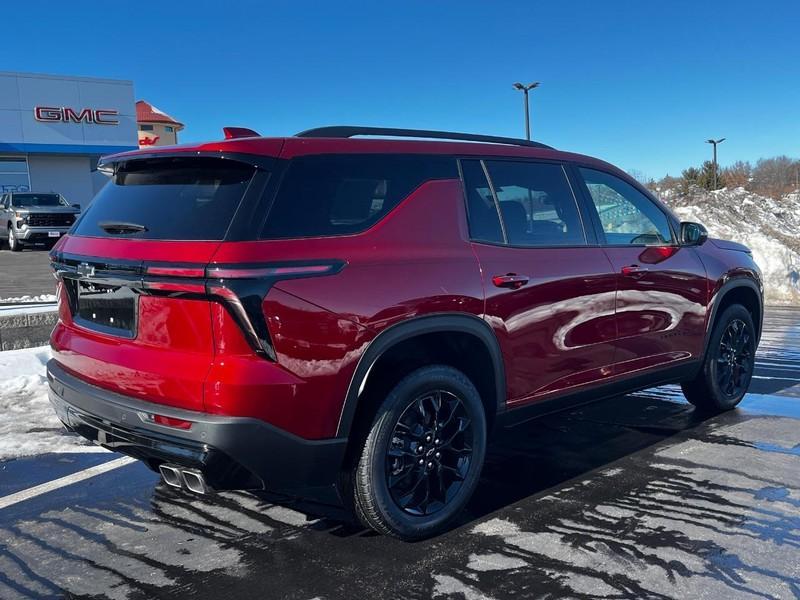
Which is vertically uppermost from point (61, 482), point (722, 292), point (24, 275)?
point (24, 275)

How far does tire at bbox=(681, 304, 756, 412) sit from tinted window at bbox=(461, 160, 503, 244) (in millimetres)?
2454

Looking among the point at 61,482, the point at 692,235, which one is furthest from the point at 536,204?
the point at 61,482

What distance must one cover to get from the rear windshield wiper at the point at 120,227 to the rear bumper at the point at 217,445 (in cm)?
72

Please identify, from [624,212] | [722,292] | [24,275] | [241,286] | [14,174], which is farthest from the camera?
[14,174]

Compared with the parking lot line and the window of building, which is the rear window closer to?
the parking lot line

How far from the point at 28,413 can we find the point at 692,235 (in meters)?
5.24

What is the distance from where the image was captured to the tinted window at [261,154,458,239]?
3057 mm

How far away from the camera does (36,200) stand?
22.0 m

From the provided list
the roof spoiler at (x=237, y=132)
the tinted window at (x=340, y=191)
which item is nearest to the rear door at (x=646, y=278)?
the tinted window at (x=340, y=191)

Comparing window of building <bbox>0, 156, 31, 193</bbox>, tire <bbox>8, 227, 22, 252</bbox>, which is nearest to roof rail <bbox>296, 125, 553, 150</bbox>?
tire <bbox>8, 227, 22, 252</bbox>

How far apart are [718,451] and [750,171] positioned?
65.5 metres

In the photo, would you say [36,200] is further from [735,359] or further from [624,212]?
[735,359]

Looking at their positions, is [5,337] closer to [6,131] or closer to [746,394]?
[746,394]

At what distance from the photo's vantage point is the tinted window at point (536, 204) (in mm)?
3996
